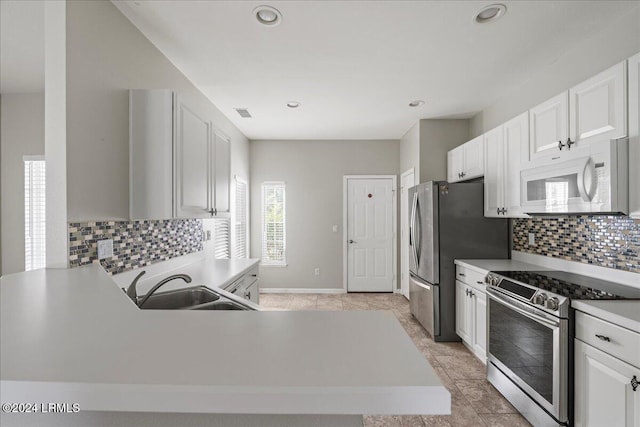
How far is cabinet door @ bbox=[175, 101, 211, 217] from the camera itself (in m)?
2.18

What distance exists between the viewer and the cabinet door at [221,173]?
2.88 metres

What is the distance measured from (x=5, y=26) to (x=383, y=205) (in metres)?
4.82

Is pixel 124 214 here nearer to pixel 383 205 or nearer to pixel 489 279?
pixel 489 279

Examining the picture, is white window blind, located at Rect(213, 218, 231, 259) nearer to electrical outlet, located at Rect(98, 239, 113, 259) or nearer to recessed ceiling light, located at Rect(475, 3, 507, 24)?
electrical outlet, located at Rect(98, 239, 113, 259)

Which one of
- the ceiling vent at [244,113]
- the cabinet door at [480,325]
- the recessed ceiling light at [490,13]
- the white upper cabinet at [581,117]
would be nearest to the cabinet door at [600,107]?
the white upper cabinet at [581,117]

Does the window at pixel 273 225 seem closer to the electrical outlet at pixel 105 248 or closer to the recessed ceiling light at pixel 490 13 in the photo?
the electrical outlet at pixel 105 248

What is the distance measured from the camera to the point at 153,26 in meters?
2.20

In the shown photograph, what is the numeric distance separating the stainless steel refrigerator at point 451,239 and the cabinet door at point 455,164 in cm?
53

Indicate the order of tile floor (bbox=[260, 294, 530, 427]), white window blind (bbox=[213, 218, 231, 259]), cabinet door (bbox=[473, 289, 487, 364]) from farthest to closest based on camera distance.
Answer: white window blind (bbox=[213, 218, 231, 259])
cabinet door (bbox=[473, 289, 487, 364])
tile floor (bbox=[260, 294, 530, 427])

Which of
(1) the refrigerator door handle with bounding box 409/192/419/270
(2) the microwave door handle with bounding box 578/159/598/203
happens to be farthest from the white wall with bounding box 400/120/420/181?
(2) the microwave door handle with bounding box 578/159/598/203

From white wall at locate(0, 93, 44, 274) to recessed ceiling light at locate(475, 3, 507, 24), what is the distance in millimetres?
4375

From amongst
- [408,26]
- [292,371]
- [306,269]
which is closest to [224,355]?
[292,371]

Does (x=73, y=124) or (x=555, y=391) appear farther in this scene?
(x=555, y=391)

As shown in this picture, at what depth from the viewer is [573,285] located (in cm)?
204
